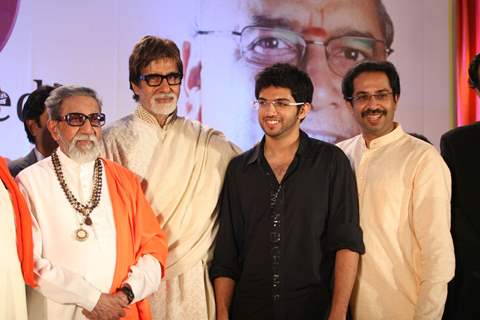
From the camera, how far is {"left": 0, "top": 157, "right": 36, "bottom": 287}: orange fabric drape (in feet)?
7.98

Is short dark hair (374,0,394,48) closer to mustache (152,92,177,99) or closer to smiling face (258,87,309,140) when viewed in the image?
smiling face (258,87,309,140)

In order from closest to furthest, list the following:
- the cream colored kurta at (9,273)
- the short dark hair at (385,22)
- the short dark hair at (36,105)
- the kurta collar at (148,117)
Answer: the cream colored kurta at (9,273)
the kurta collar at (148,117)
the short dark hair at (36,105)
the short dark hair at (385,22)

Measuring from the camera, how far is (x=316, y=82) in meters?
5.27

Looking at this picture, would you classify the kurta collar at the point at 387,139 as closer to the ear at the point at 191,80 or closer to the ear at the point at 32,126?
the ear at the point at 32,126

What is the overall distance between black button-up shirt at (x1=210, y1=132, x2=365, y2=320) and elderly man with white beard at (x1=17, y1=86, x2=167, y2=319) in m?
0.39

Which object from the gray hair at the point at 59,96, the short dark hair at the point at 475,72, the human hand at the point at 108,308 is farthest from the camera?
the short dark hair at the point at 475,72

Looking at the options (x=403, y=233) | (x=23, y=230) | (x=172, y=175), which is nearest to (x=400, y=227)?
(x=403, y=233)

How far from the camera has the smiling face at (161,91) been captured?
3.02 meters

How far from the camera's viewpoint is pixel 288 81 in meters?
2.90

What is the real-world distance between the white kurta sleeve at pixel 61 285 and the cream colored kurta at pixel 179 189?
557mm

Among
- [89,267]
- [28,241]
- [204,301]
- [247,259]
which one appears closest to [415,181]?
[247,259]

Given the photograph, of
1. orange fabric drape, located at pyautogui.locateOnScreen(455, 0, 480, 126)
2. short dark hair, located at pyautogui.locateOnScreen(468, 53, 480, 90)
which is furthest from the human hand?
orange fabric drape, located at pyautogui.locateOnScreen(455, 0, 480, 126)

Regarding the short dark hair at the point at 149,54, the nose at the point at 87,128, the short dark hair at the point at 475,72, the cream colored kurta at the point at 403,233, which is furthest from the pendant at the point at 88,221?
the short dark hair at the point at 475,72

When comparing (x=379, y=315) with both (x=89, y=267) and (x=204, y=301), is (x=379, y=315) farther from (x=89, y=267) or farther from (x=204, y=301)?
(x=89, y=267)
